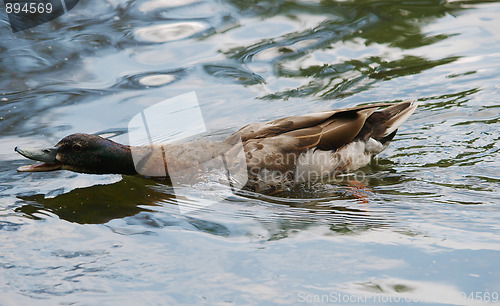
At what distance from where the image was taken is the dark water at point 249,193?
13.9 ft

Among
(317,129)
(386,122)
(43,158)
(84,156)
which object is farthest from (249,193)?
(43,158)

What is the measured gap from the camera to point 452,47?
855 centimetres

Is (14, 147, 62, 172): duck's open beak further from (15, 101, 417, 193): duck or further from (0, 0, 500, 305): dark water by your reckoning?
(0, 0, 500, 305): dark water

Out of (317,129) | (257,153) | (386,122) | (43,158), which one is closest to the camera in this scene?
(43,158)

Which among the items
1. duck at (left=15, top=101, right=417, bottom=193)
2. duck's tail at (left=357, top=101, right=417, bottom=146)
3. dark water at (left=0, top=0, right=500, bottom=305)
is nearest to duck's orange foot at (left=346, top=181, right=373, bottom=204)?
dark water at (left=0, top=0, right=500, bottom=305)

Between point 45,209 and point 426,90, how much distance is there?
4.52 meters

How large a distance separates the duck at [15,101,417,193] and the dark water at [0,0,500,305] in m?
0.19

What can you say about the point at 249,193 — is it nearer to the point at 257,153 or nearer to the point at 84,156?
the point at 257,153

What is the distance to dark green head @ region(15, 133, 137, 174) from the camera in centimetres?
575

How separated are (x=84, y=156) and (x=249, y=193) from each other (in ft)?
5.06

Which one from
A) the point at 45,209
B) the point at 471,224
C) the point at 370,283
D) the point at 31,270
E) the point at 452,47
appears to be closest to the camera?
the point at 370,283

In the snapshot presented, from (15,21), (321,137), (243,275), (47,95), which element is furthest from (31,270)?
(15,21)

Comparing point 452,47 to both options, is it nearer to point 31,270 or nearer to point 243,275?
point 243,275

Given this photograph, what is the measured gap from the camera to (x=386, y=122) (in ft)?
21.1
